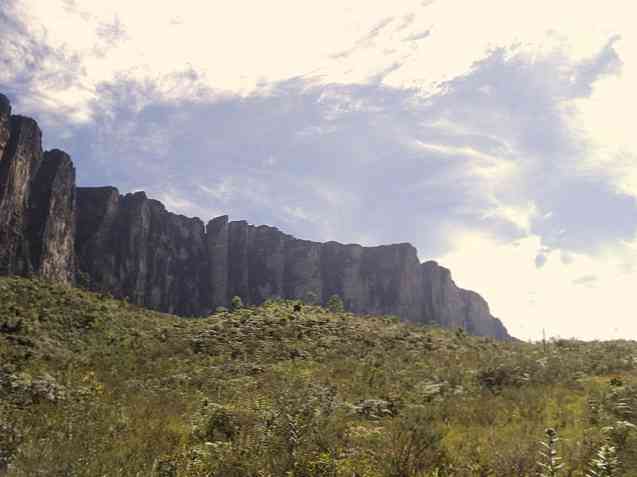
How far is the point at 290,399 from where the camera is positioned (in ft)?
31.7

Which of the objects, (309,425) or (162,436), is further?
(162,436)

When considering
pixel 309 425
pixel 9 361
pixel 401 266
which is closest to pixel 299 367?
pixel 9 361

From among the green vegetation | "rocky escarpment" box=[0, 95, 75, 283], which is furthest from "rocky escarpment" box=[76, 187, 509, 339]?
the green vegetation

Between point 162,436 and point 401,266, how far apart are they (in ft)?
526

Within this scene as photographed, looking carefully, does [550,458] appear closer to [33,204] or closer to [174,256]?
[33,204]

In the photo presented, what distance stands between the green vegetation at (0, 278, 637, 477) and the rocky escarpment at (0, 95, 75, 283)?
230ft

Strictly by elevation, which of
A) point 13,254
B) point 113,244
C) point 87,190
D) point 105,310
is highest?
point 87,190

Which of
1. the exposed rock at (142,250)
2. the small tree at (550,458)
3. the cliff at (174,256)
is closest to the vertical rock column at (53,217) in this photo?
the cliff at (174,256)

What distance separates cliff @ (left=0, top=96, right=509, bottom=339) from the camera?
98.4m

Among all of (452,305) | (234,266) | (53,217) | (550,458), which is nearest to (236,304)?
(550,458)

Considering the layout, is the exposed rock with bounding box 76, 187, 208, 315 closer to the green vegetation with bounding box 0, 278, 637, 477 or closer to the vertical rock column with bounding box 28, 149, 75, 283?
the vertical rock column with bounding box 28, 149, 75, 283

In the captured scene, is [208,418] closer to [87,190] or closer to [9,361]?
[9,361]

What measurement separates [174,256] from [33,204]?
4707 centimetres

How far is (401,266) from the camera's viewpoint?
167250 millimetres
